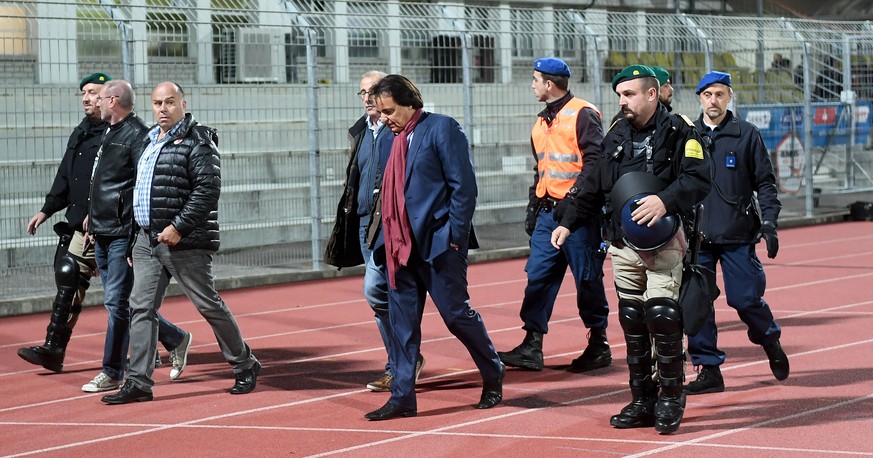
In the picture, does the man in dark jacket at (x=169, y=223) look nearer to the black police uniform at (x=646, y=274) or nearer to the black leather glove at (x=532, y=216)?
the black leather glove at (x=532, y=216)

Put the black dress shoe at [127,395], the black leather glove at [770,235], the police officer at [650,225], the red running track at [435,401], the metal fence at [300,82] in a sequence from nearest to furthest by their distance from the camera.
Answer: the police officer at [650,225]
the red running track at [435,401]
the black leather glove at [770,235]
the black dress shoe at [127,395]
the metal fence at [300,82]

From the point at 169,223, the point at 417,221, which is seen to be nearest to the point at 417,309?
the point at 417,221

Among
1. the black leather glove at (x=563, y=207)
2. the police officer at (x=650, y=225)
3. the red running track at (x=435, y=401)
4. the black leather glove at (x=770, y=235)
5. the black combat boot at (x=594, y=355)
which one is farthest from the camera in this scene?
the black combat boot at (x=594, y=355)

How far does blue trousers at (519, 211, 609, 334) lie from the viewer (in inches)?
336

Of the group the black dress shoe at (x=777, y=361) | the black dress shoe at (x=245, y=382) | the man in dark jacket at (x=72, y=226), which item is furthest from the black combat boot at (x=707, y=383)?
the man in dark jacket at (x=72, y=226)

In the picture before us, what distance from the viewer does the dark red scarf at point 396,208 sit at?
7.09m

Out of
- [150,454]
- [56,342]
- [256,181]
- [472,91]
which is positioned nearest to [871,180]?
[472,91]

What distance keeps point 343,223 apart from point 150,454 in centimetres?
222

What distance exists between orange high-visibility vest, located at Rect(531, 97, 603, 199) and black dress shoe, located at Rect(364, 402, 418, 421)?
2.10 meters

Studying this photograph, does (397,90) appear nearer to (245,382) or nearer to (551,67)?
(551,67)

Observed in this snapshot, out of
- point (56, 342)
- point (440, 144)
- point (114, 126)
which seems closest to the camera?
point (440, 144)

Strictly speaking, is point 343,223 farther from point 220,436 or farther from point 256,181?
point 256,181

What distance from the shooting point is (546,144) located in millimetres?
8734

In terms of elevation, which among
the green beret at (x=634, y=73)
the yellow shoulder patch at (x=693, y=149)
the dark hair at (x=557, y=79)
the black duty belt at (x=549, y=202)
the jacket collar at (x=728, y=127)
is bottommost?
the black duty belt at (x=549, y=202)
